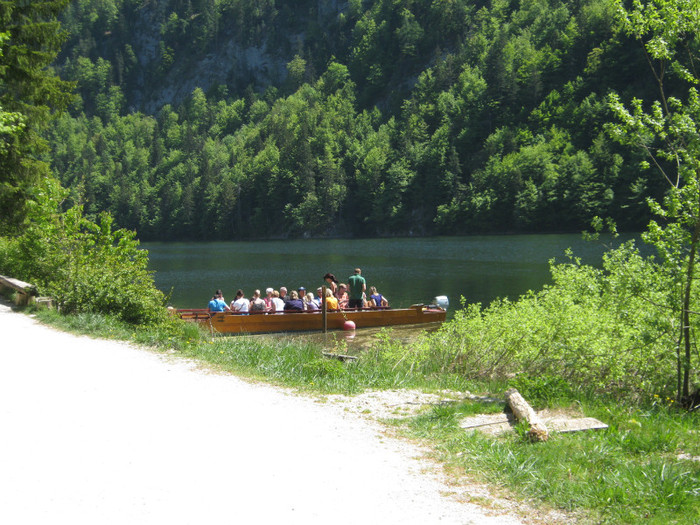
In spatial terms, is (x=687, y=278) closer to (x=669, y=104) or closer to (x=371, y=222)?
(x=669, y=104)

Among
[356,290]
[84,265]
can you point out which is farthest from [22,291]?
[356,290]

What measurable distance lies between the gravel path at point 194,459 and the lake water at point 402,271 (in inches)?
898

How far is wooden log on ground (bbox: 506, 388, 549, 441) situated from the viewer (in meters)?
6.19

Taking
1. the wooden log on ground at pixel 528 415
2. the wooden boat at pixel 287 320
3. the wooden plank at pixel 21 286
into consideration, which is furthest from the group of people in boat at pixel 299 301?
the wooden log on ground at pixel 528 415

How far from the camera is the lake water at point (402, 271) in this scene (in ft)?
111

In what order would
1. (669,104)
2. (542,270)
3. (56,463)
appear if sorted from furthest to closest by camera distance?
(542,270) → (669,104) → (56,463)

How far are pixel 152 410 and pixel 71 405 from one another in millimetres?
878

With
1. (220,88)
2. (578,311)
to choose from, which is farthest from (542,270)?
(220,88)

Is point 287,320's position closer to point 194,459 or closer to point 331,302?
point 331,302

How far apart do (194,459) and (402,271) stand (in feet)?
130

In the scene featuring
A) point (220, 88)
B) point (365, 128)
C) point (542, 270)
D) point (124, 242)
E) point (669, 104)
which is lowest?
point (542, 270)

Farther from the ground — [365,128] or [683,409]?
[365,128]

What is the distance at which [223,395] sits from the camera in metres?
7.84

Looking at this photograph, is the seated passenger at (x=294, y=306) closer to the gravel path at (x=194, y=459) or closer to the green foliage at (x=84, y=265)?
the green foliage at (x=84, y=265)
